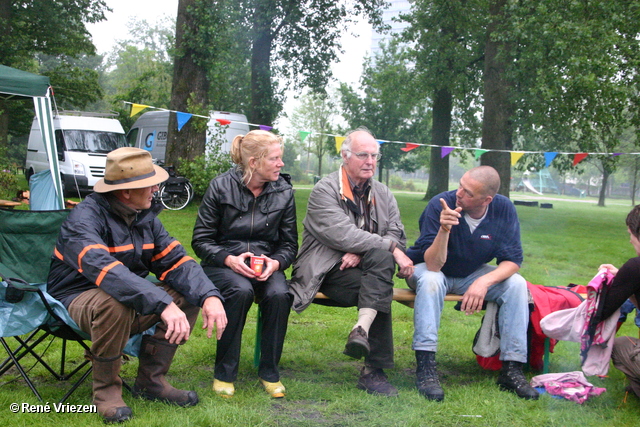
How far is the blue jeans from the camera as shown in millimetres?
3391

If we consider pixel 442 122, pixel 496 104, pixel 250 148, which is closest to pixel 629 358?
pixel 250 148

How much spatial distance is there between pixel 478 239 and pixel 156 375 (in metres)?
2.05

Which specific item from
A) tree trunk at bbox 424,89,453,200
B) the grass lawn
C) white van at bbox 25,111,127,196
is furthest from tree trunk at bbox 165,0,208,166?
tree trunk at bbox 424,89,453,200

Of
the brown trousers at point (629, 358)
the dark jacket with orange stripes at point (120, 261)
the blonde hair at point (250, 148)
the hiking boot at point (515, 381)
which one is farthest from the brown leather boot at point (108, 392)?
the brown trousers at point (629, 358)

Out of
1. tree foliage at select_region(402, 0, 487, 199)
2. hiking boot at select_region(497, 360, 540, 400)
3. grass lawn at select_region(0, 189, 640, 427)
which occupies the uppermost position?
tree foliage at select_region(402, 0, 487, 199)

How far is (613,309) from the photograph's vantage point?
3160 mm

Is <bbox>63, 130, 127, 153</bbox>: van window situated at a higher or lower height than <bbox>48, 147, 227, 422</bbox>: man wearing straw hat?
higher

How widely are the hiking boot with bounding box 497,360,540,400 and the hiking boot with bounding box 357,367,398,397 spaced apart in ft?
2.25

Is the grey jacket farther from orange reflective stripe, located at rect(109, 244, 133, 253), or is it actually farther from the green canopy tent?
the green canopy tent

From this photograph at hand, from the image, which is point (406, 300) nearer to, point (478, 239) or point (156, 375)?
point (478, 239)

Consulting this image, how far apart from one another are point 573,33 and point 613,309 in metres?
10.9

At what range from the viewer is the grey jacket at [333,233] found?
353 centimetres

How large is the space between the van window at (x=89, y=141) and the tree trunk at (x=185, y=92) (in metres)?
3.31

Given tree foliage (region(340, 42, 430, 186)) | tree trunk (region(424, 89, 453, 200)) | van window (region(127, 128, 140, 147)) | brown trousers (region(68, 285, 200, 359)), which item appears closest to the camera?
brown trousers (region(68, 285, 200, 359))
